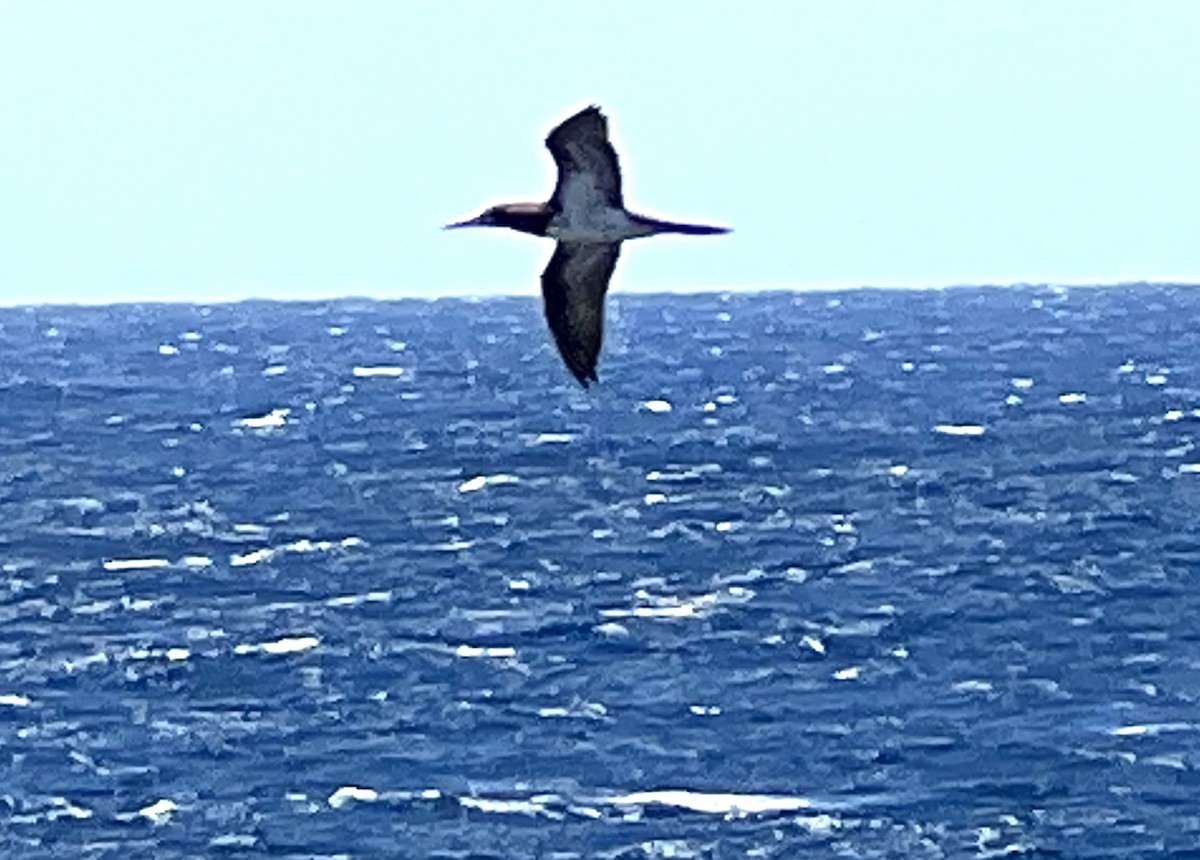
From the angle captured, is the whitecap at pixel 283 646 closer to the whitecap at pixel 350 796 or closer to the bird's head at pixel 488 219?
the whitecap at pixel 350 796

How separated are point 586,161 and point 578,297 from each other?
158 cm

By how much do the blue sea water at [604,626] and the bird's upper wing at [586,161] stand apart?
17425mm

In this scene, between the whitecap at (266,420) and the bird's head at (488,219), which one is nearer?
the bird's head at (488,219)

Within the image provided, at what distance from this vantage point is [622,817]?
3797 cm

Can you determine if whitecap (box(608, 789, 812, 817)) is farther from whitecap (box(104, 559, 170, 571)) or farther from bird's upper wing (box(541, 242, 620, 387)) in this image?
whitecap (box(104, 559, 170, 571))

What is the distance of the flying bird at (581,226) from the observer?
1906cm

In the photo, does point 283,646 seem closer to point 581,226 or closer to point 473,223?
point 473,223

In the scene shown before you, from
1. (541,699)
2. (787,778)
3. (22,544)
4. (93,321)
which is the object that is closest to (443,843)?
(787,778)

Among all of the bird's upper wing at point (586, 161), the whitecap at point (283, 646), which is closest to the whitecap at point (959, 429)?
the whitecap at point (283, 646)

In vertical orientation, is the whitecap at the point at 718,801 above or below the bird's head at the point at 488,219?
below

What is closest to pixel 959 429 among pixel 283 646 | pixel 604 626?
pixel 604 626

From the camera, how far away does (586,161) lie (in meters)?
19.2

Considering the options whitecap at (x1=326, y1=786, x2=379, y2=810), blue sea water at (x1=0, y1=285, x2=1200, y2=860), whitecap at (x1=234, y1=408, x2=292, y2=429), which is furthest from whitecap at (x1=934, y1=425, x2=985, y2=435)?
whitecap at (x1=326, y1=786, x2=379, y2=810)

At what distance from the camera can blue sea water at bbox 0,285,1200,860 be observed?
3866 cm
